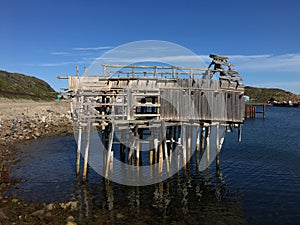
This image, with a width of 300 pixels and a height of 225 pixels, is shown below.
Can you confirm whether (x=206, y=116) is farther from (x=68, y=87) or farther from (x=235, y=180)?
(x=68, y=87)

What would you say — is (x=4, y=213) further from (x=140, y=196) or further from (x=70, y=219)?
(x=140, y=196)

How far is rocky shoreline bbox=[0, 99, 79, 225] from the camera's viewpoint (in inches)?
547

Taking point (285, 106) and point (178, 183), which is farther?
point (285, 106)

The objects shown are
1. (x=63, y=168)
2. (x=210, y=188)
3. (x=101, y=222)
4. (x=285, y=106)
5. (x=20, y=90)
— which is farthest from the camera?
(x=285, y=106)

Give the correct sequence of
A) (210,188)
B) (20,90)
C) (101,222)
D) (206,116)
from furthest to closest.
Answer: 1. (20,90)
2. (206,116)
3. (210,188)
4. (101,222)

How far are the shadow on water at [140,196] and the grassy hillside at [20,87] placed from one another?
49.5 meters

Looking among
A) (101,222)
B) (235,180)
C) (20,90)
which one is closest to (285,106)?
(20,90)

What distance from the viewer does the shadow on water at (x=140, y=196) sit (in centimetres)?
1479

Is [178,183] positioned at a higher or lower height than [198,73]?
lower

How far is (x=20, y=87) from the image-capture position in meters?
80.1

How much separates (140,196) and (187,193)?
117 inches

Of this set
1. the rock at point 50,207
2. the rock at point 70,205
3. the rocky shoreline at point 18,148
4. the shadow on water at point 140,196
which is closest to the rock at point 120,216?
the shadow on water at point 140,196

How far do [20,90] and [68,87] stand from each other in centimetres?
6453

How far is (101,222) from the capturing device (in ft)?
45.9
